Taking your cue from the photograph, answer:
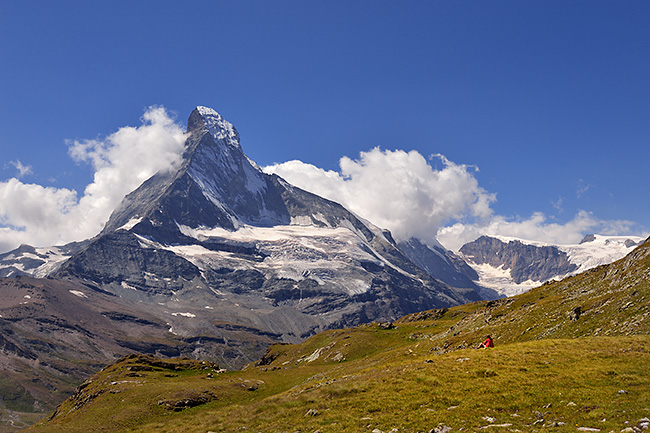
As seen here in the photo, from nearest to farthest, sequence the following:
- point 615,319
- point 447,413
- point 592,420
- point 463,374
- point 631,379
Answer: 1. point 592,420
2. point 447,413
3. point 631,379
4. point 463,374
5. point 615,319

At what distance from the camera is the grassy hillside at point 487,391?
32969mm

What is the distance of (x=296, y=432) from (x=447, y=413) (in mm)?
11006

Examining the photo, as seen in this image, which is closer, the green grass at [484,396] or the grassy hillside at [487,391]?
the green grass at [484,396]

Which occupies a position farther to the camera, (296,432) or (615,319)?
(615,319)

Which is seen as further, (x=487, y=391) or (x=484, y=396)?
(x=487, y=391)

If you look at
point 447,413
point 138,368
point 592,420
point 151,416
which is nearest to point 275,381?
point 151,416

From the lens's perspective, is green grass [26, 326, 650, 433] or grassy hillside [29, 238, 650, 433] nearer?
green grass [26, 326, 650, 433]

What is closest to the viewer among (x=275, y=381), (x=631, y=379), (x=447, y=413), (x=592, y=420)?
(x=592, y=420)

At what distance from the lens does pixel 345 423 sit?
36.0 meters

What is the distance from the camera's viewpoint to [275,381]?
89562mm

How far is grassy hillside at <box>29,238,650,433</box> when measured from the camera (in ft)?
108

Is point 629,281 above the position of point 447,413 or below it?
above

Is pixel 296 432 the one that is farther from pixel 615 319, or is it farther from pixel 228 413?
pixel 615 319

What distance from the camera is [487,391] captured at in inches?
1494
